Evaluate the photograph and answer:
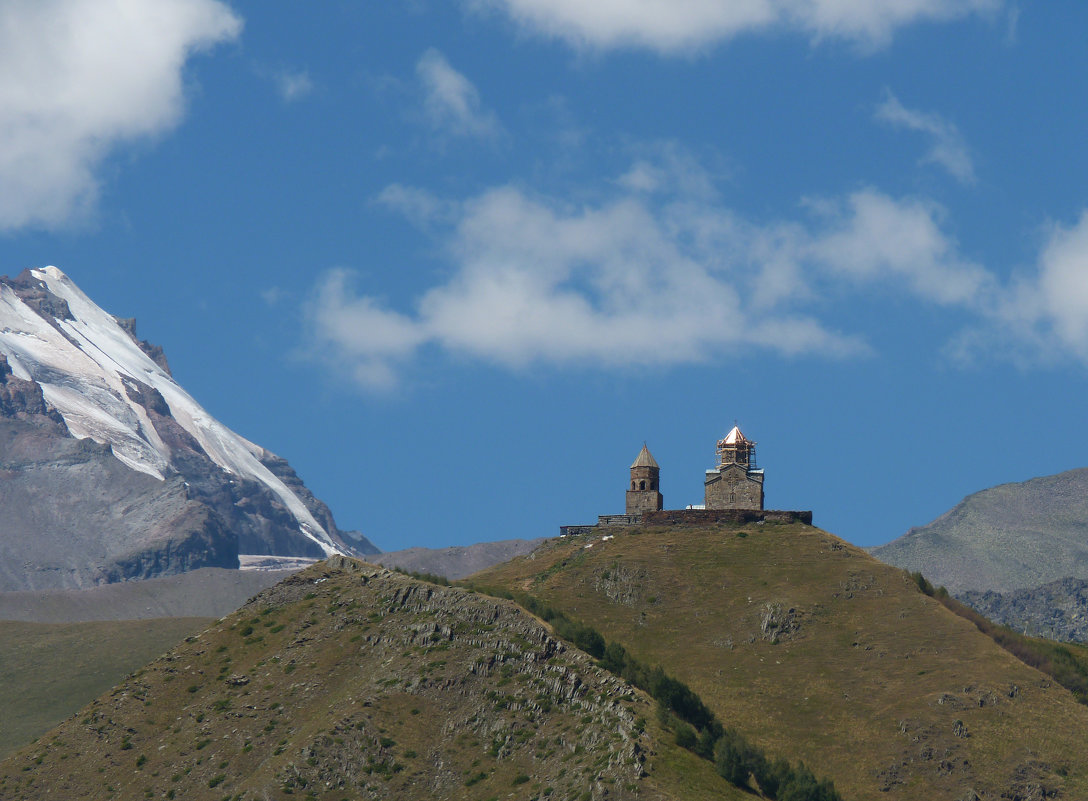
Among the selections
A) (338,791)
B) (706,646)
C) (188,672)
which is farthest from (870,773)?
(188,672)

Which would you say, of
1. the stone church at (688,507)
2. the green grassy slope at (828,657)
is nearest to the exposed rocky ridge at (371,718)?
the green grassy slope at (828,657)

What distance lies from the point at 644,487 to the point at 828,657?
49.0 metres

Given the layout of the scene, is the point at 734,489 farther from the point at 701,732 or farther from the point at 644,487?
the point at 701,732

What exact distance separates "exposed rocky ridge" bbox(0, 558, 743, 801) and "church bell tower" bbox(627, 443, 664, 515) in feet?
162

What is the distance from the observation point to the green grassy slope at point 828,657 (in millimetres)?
134750

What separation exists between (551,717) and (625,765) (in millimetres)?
13298

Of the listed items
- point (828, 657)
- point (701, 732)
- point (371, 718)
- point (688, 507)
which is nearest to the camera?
point (371, 718)

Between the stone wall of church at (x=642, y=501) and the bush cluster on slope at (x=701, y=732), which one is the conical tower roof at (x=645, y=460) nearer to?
the stone wall of church at (x=642, y=501)

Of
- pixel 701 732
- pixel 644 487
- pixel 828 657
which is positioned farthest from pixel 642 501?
pixel 701 732

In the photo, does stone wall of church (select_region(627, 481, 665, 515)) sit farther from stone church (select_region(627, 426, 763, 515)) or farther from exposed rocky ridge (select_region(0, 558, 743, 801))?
exposed rocky ridge (select_region(0, 558, 743, 801))

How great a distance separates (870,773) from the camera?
442 feet

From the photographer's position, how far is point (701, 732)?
128 m

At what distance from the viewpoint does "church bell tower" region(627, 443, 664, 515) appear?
193375mm

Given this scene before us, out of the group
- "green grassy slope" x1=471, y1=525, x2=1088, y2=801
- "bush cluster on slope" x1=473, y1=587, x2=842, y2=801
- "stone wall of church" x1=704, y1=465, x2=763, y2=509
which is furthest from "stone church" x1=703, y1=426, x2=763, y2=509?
"bush cluster on slope" x1=473, y1=587, x2=842, y2=801
